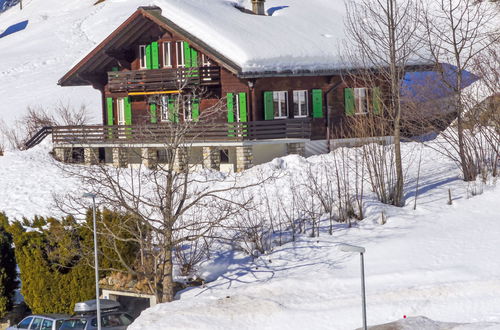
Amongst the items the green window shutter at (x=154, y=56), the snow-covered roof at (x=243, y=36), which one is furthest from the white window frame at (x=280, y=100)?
the green window shutter at (x=154, y=56)

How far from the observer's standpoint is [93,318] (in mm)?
21312

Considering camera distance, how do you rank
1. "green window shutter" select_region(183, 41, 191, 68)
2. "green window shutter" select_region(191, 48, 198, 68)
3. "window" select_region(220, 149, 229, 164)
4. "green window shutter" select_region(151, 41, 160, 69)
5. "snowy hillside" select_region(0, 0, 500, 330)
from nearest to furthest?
"snowy hillside" select_region(0, 0, 500, 330)
"window" select_region(220, 149, 229, 164)
"green window shutter" select_region(191, 48, 198, 68)
"green window shutter" select_region(183, 41, 191, 68)
"green window shutter" select_region(151, 41, 160, 69)

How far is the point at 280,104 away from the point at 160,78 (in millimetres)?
5260

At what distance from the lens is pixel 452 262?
2033 cm

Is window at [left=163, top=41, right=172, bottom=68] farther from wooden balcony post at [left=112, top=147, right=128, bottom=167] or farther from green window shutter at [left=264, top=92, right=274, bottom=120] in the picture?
green window shutter at [left=264, top=92, right=274, bottom=120]

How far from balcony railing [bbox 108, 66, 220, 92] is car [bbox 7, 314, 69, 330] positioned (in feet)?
45.6

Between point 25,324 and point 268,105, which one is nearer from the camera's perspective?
point 25,324

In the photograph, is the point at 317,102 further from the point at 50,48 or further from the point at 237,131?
the point at 50,48

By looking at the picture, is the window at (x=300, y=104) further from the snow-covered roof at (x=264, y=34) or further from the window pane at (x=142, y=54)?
the window pane at (x=142, y=54)

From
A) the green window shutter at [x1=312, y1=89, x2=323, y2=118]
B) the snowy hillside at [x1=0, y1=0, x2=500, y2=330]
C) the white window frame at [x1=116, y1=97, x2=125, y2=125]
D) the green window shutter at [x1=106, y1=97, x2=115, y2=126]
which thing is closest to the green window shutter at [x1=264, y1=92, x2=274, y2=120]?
the green window shutter at [x1=312, y1=89, x2=323, y2=118]

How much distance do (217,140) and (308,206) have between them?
805 centimetres

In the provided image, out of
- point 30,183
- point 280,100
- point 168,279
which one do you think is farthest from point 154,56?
point 168,279

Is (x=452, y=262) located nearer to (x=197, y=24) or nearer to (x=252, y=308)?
(x=252, y=308)

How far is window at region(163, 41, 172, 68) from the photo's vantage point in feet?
121
